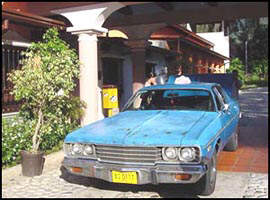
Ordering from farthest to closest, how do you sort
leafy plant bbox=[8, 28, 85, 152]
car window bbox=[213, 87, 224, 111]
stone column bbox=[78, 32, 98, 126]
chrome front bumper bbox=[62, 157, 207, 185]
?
stone column bbox=[78, 32, 98, 126], leafy plant bbox=[8, 28, 85, 152], car window bbox=[213, 87, 224, 111], chrome front bumper bbox=[62, 157, 207, 185]

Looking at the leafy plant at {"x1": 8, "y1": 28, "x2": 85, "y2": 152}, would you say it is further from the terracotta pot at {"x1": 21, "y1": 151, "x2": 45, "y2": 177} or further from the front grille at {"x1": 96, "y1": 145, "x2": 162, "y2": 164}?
the front grille at {"x1": 96, "y1": 145, "x2": 162, "y2": 164}

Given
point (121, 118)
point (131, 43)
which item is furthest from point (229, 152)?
point (131, 43)

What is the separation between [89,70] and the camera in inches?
317

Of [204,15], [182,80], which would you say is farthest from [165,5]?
[182,80]

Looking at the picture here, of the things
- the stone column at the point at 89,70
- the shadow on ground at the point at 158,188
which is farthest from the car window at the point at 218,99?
the stone column at the point at 89,70

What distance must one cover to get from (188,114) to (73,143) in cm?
179

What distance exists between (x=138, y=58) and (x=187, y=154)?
7.93 meters

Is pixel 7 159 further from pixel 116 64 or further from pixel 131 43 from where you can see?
pixel 116 64

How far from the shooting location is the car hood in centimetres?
469

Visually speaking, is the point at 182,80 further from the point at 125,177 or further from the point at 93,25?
the point at 125,177

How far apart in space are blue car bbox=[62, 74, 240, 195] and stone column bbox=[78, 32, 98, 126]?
2.15 m

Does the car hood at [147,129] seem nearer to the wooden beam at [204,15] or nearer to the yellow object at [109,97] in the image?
the wooden beam at [204,15]

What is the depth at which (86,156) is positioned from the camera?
5043 millimetres

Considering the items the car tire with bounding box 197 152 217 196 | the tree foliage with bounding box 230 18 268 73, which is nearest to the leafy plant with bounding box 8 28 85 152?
the car tire with bounding box 197 152 217 196
